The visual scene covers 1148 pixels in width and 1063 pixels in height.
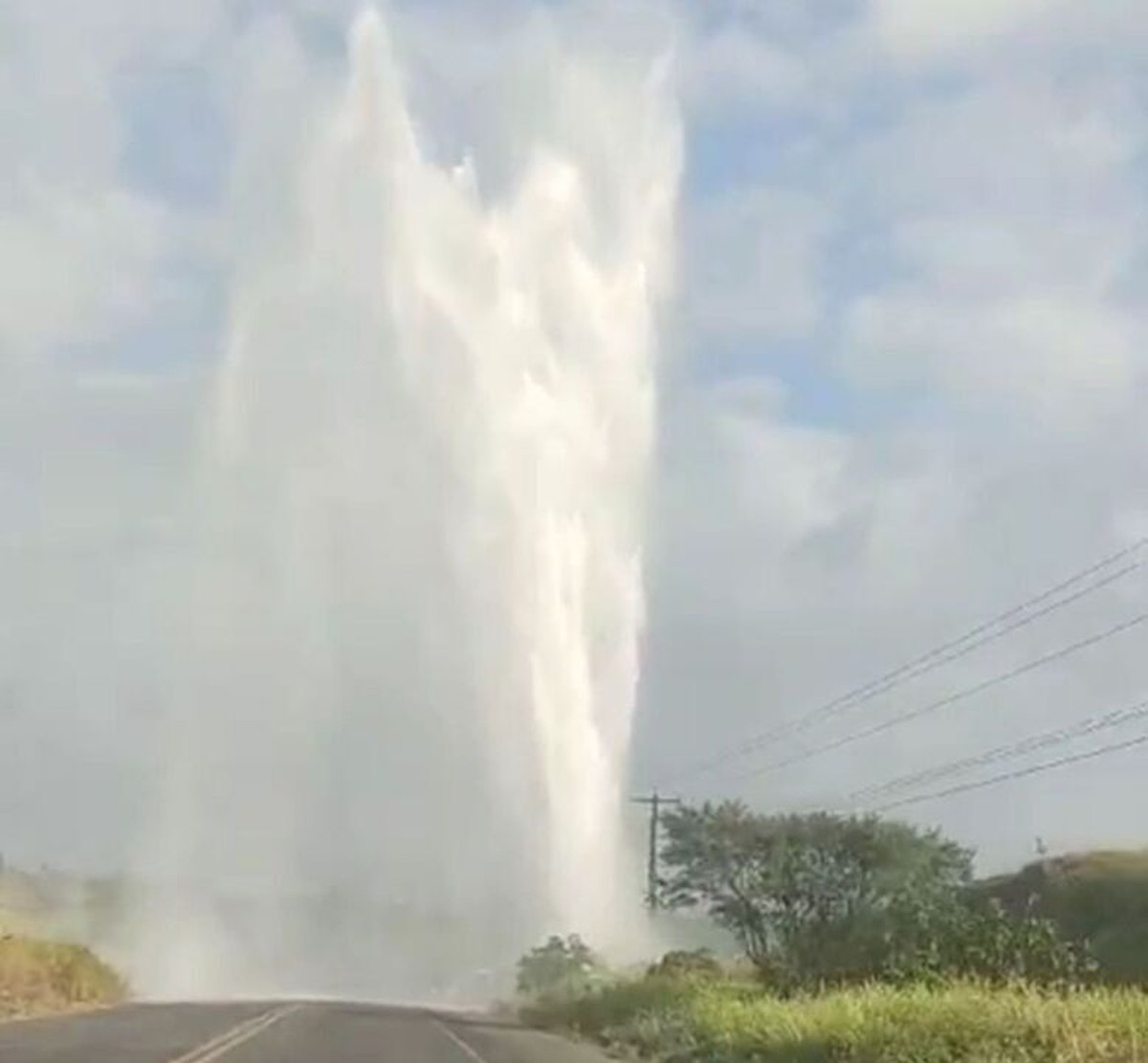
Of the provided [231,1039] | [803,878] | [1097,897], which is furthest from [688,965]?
[231,1039]

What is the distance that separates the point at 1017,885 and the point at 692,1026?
40633 millimetres

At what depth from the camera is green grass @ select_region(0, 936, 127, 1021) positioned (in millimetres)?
54844

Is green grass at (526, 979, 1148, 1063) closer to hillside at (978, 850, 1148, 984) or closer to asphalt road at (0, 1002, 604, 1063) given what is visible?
asphalt road at (0, 1002, 604, 1063)

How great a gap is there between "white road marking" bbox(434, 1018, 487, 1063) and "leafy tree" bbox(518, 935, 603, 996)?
50.5 ft

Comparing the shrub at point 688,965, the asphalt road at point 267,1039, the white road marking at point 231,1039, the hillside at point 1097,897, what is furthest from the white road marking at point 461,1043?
the hillside at point 1097,897

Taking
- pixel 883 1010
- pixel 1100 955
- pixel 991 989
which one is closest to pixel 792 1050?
pixel 883 1010

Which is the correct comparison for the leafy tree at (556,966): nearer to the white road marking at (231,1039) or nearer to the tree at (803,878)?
the tree at (803,878)

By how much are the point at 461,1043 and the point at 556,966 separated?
31936 millimetres

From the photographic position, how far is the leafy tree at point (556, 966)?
228 feet

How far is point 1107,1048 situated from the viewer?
75.6 feet

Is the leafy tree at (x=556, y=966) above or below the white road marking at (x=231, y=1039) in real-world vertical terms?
above

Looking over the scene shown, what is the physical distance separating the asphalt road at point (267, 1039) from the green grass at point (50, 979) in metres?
2.40

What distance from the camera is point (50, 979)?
59.2 m

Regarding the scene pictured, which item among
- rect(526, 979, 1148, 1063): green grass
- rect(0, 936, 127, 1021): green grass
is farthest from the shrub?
rect(526, 979, 1148, 1063): green grass
